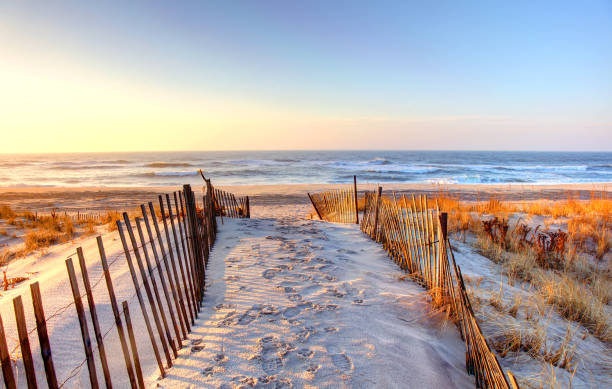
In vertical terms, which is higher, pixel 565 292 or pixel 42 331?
pixel 42 331

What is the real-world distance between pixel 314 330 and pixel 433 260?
178 centimetres

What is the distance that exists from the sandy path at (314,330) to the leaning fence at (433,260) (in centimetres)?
20

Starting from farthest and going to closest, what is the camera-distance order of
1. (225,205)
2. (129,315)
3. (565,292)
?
(225,205) → (565,292) → (129,315)

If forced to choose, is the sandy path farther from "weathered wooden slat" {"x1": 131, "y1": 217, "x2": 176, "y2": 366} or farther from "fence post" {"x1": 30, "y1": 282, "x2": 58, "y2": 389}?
"fence post" {"x1": 30, "y1": 282, "x2": 58, "y2": 389}

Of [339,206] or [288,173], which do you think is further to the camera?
[288,173]

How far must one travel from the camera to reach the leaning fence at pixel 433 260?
239 centimetres

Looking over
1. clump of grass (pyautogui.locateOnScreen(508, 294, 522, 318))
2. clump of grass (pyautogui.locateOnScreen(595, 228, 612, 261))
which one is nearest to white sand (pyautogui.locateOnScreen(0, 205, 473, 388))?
clump of grass (pyautogui.locateOnScreen(508, 294, 522, 318))

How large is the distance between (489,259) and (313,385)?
196 inches

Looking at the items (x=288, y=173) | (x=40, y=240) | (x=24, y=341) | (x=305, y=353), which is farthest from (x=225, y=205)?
(x=288, y=173)

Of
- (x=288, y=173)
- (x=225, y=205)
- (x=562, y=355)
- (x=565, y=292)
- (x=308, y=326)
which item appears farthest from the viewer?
(x=288, y=173)

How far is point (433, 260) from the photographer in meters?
3.82

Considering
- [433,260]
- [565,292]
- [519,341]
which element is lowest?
[565,292]

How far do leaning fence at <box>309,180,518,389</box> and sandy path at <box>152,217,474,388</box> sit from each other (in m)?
0.20

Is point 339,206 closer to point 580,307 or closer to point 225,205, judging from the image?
point 225,205
